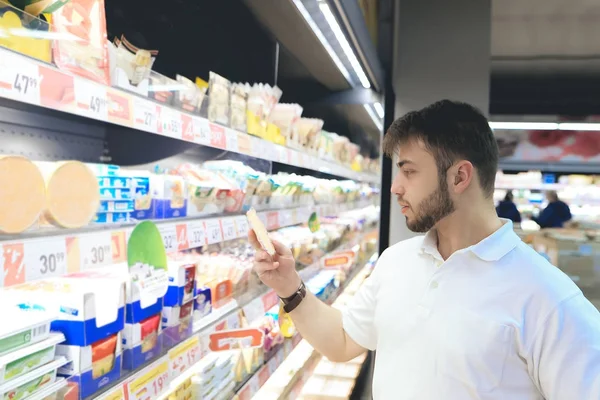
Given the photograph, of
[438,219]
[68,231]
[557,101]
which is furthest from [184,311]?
[557,101]

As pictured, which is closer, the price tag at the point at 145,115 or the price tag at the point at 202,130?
the price tag at the point at 145,115

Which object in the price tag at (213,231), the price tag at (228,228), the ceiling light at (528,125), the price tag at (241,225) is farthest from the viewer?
the ceiling light at (528,125)

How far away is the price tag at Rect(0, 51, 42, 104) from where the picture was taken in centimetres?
79

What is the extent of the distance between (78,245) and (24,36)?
39 centimetres

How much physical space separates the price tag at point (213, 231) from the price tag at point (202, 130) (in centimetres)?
26

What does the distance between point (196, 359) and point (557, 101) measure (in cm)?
910

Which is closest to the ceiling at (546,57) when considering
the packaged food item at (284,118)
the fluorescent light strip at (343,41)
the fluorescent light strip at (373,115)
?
the fluorescent light strip at (373,115)

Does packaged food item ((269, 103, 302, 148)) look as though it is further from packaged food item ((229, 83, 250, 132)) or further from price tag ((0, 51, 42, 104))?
price tag ((0, 51, 42, 104))

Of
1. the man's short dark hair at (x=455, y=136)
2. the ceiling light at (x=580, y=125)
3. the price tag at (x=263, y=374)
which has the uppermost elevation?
the ceiling light at (x=580, y=125)

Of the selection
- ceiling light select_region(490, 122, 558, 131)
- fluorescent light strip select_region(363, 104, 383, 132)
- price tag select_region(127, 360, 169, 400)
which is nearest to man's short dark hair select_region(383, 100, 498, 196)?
price tag select_region(127, 360, 169, 400)

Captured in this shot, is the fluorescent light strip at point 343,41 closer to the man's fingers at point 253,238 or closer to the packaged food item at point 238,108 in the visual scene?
the packaged food item at point 238,108

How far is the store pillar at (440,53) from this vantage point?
126 inches

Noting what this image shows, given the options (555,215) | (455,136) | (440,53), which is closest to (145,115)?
(455,136)

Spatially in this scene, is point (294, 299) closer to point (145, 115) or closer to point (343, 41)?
point (145, 115)
